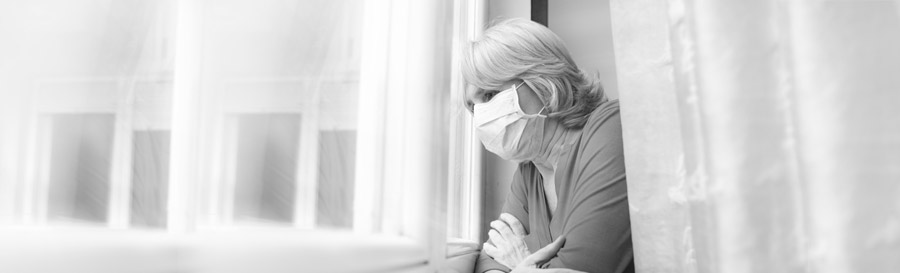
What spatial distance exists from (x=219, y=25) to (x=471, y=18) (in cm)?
99

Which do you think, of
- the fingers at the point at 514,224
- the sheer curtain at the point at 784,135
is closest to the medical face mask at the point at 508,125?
the fingers at the point at 514,224

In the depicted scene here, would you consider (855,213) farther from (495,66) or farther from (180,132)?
(495,66)

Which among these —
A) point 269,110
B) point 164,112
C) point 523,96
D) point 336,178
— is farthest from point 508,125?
point 164,112

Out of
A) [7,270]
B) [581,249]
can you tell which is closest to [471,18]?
[581,249]

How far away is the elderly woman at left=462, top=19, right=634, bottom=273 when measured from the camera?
905mm

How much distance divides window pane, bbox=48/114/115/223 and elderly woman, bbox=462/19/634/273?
2.05 feet

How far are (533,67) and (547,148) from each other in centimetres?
13

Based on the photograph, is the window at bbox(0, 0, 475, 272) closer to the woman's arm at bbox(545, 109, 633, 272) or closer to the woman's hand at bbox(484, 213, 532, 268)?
the woman's arm at bbox(545, 109, 633, 272)

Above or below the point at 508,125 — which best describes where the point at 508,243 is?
below

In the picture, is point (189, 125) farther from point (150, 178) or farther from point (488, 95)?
point (488, 95)

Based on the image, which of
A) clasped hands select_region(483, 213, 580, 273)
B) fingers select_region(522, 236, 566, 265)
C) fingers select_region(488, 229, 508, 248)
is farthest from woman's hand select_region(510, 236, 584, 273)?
fingers select_region(488, 229, 508, 248)

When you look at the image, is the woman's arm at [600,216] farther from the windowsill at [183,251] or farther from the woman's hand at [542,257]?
the windowsill at [183,251]

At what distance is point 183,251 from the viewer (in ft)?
1.36

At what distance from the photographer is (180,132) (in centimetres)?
43
